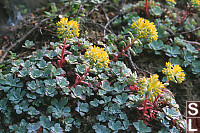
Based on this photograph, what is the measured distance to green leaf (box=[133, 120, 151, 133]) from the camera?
2326mm

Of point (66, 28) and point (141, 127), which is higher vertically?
point (66, 28)

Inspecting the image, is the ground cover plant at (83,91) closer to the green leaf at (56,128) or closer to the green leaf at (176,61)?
the green leaf at (56,128)

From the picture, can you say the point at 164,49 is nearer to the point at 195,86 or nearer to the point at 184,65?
the point at 184,65

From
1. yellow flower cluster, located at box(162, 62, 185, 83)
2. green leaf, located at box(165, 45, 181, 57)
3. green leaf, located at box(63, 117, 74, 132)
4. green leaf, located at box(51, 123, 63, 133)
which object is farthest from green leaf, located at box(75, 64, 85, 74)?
green leaf, located at box(165, 45, 181, 57)

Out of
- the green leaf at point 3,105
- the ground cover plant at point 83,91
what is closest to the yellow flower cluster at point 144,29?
the ground cover plant at point 83,91

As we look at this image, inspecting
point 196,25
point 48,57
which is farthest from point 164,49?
point 48,57

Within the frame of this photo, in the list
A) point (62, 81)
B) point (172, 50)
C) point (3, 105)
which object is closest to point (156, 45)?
point (172, 50)

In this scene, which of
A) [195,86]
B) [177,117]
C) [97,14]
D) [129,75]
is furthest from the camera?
[97,14]

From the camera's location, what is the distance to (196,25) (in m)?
3.74

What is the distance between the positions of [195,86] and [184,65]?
0.36m

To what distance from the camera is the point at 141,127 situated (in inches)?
92.4

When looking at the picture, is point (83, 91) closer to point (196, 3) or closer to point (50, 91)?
point (50, 91)

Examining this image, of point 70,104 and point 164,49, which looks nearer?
point 70,104

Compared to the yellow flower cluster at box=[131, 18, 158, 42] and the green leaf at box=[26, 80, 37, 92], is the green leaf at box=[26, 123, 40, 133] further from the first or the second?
the yellow flower cluster at box=[131, 18, 158, 42]
